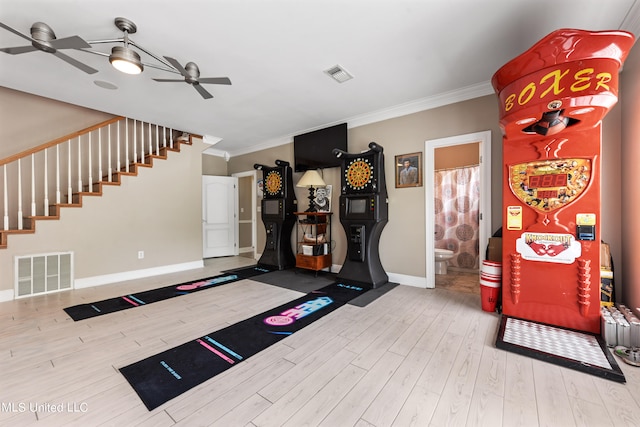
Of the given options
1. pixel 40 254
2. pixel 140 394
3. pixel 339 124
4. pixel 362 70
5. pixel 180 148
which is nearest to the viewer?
pixel 140 394

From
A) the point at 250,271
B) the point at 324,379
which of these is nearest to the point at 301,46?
the point at 324,379

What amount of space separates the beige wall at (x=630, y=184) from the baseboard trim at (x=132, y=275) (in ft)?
19.3

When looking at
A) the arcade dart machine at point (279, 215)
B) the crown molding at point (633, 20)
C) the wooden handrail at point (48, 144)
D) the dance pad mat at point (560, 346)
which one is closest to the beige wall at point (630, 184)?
the crown molding at point (633, 20)

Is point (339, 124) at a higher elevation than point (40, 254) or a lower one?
higher

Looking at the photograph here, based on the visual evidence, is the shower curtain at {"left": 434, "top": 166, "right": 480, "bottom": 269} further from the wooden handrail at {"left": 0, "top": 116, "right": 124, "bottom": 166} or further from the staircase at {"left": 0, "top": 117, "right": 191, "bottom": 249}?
the wooden handrail at {"left": 0, "top": 116, "right": 124, "bottom": 166}

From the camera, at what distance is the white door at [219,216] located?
582cm

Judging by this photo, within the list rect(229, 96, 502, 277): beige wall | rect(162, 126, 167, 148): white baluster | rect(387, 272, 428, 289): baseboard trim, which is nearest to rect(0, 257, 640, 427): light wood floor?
rect(387, 272, 428, 289): baseboard trim

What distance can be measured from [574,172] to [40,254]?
6.18 meters

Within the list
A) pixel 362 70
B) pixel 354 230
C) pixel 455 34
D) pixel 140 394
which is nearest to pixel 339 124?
pixel 362 70

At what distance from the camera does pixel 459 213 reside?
4.70 meters

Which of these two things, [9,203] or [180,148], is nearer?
[9,203]

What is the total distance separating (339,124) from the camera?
4324 millimetres

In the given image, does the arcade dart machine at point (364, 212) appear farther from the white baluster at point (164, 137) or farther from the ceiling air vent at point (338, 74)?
the white baluster at point (164, 137)

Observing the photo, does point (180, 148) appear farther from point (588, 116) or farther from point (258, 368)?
point (588, 116)
